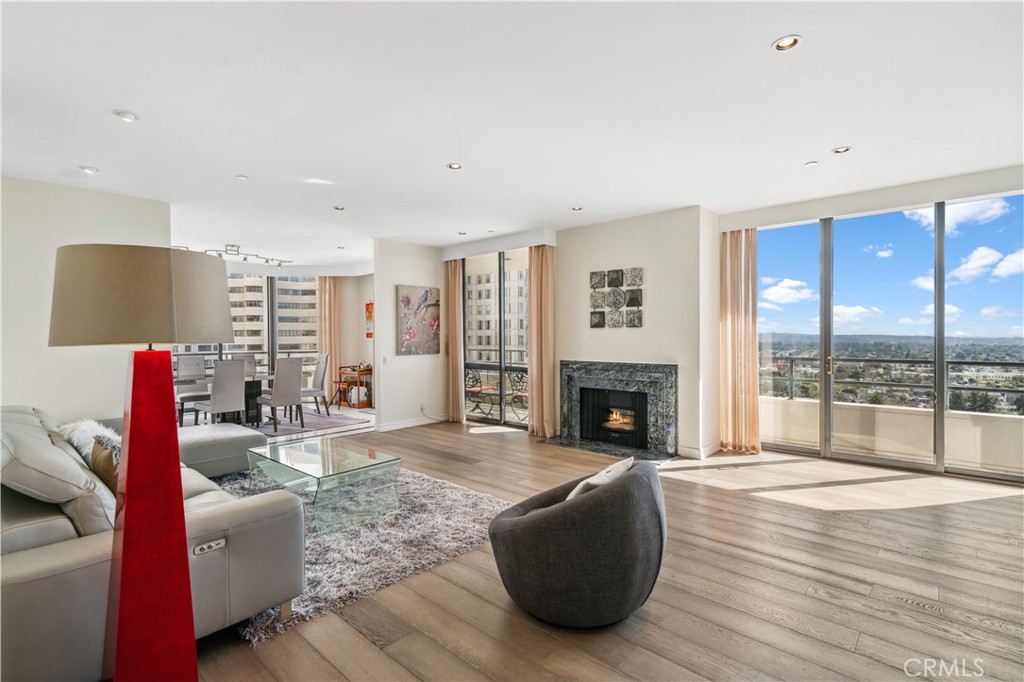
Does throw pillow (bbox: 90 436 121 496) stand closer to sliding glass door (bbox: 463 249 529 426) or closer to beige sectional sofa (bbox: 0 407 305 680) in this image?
beige sectional sofa (bbox: 0 407 305 680)

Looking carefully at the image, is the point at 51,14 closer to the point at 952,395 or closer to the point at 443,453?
the point at 443,453

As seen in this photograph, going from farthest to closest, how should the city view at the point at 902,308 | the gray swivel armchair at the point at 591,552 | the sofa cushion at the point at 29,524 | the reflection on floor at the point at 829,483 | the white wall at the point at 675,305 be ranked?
the white wall at the point at 675,305 < the city view at the point at 902,308 < the reflection on floor at the point at 829,483 < the gray swivel armchair at the point at 591,552 < the sofa cushion at the point at 29,524

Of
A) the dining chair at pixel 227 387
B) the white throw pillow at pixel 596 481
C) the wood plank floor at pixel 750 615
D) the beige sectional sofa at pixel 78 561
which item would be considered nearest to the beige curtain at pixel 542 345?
the wood plank floor at pixel 750 615

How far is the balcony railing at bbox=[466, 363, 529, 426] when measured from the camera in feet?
23.4

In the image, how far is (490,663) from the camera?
202 cm

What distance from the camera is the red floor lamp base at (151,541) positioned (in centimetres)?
161

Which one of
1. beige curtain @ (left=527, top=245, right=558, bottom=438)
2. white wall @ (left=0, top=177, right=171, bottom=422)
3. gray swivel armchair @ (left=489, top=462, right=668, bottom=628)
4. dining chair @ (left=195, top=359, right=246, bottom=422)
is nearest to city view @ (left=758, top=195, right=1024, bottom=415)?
beige curtain @ (left=527, top=245, right=558, bottom=438)

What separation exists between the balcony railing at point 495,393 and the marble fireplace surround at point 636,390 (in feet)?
3.33

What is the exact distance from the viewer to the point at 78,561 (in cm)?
179

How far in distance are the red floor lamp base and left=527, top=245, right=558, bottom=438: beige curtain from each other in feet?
16.3

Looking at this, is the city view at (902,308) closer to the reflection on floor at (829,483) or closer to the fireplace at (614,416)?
the reflection on floor at (829,483)

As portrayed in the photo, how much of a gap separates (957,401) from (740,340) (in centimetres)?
191

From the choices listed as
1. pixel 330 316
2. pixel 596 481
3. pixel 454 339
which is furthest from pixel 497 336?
pixel 596 481

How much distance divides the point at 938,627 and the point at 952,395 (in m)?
3.28
